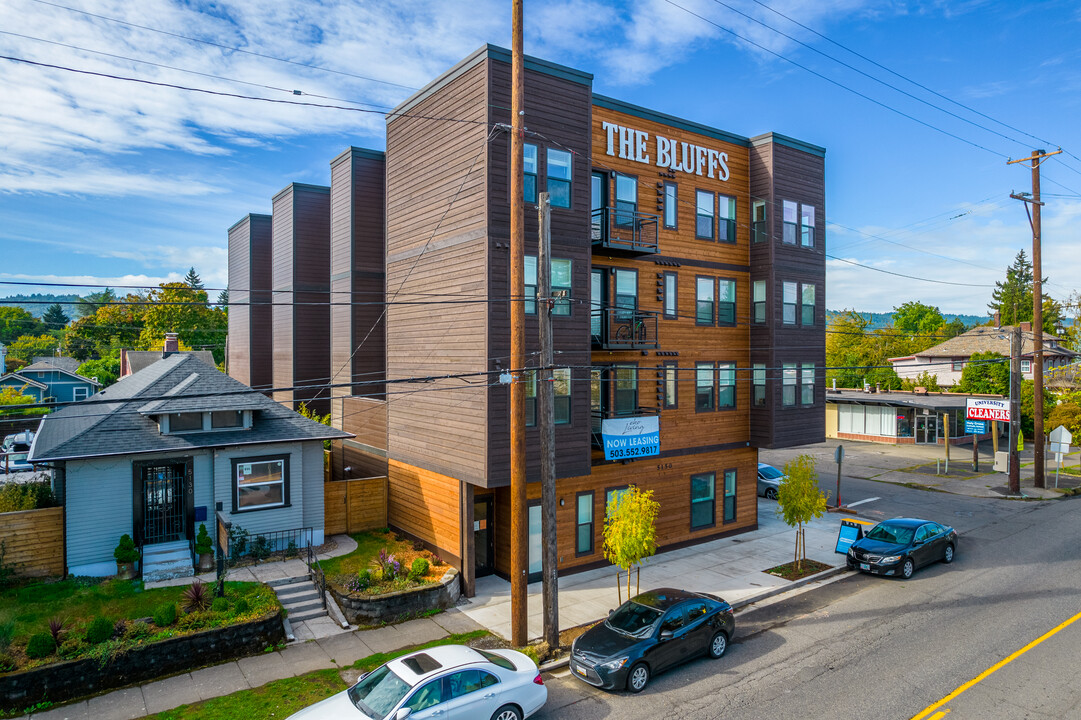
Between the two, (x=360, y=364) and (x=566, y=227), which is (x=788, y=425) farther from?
(x=360, y=364)

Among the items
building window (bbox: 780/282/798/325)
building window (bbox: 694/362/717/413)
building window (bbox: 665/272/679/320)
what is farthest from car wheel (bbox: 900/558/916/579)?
building window (bbox: 665/272/679/320)

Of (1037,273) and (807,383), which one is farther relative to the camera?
(1037,273)

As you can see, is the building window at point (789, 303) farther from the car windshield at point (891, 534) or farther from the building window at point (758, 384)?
the car windshield at point (891, 534)

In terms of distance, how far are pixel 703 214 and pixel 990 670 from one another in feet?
52.1

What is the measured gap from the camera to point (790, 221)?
80.8 ft

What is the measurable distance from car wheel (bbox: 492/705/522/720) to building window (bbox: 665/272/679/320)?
14.1 metres

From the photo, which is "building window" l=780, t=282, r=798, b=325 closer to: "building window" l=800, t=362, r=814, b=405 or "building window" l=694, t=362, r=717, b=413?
"building window" l=800, t=362, r=814, b=405

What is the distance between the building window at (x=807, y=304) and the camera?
2503cm

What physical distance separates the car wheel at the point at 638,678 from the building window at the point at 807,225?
1793cm

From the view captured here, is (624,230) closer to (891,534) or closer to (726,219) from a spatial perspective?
(726,219)

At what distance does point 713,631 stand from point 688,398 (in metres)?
9.99

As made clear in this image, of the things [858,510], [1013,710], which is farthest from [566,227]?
[858,510]

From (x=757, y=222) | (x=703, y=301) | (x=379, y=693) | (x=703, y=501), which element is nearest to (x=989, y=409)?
(x=757, y=222)

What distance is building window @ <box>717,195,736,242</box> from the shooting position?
944 inches
